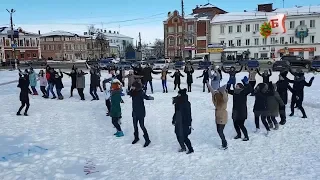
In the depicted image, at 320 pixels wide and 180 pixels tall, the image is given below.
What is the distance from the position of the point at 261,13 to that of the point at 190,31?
14.5m

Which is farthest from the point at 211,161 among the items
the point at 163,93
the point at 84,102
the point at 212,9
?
the point at 212,9

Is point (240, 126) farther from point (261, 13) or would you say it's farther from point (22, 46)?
point (22, 46)

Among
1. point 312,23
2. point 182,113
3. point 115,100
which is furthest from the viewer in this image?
point 312,23

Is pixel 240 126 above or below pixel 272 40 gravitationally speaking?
below

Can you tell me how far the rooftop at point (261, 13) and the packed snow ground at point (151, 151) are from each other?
174ft

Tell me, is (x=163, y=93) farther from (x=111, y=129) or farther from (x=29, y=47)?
(x=29, y=47)

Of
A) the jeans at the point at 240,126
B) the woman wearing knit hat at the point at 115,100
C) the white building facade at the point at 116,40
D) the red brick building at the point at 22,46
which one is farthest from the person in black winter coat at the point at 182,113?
the white building facade at the point at 116,40

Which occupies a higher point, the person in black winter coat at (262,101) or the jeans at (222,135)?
the person in black winter coat at (262,101)

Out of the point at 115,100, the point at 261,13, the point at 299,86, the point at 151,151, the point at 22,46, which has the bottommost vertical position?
the point at 151,151

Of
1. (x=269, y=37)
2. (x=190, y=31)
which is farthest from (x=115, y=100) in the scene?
(x=190, y=31)

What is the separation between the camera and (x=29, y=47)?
84375 mm

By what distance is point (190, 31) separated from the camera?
219 feet

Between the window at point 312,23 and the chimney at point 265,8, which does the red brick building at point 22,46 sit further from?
the window at point 312,23

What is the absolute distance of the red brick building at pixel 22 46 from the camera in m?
78.3
